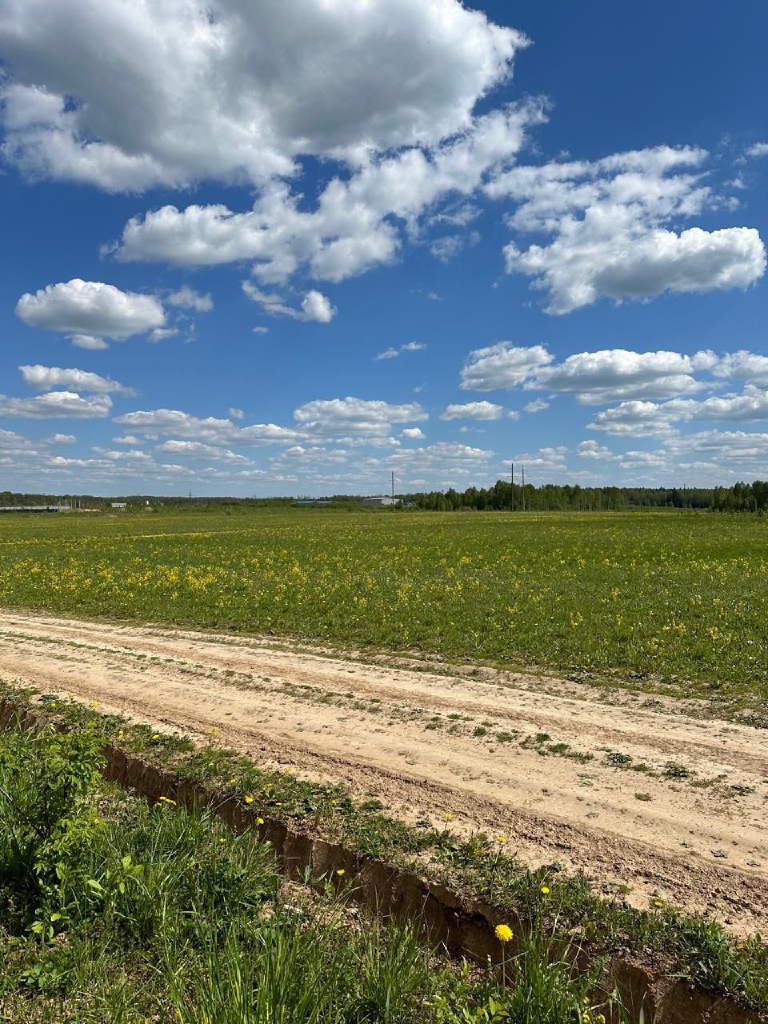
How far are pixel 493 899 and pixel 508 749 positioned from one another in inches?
112

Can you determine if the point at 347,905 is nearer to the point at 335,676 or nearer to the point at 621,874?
the point at 621,874

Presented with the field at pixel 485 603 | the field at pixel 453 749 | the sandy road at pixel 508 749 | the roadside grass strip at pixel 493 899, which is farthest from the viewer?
the field at pixel 485 603

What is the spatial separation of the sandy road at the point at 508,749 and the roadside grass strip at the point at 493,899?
25cm

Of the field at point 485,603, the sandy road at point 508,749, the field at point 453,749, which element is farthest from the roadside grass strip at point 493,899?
the field at point 485,603

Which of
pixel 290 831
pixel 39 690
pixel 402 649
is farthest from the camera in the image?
pixel 402 649

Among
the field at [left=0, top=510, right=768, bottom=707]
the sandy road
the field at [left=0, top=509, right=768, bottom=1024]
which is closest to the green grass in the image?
the field at [left=0, top=509, right=768, bottom=1024]

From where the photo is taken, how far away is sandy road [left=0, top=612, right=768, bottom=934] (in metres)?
5.16

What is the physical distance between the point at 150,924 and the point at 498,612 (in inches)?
505

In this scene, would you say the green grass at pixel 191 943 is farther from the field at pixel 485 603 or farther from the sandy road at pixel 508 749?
the field at pixel 485 603

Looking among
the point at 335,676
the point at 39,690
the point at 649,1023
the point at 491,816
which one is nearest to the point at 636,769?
the point at 491,816

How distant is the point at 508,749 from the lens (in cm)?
742

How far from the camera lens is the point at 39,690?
33.9ft

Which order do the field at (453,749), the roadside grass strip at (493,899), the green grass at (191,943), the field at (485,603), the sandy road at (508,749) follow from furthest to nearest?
the field at (485,603), the sandy road at (508,749), the field at (453,749), the roadside grass strip at (493,899), the green grass at (191,943)

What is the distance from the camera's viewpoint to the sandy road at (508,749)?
516 centimetres
